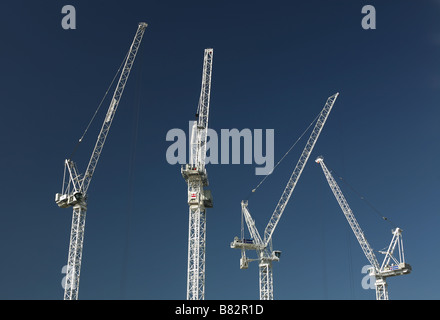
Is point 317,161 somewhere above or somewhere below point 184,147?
above

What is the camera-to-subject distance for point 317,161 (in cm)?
18425
